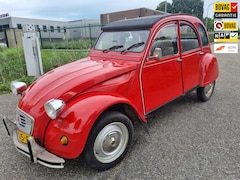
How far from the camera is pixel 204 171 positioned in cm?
238

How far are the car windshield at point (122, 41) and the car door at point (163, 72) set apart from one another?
19 centimetres

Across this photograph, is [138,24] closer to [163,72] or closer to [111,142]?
[163,72]

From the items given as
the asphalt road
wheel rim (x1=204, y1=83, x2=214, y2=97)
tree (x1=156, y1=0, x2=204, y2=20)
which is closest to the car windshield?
the asphalt road

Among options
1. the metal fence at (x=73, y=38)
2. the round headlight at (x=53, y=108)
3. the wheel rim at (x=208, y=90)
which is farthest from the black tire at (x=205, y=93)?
the metal fence at (x=73, y=38)

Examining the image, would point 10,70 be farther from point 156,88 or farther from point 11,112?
point 156,88

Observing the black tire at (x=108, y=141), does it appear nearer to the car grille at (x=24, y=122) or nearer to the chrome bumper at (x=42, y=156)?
the chrome bumper at (x=42, y=156)

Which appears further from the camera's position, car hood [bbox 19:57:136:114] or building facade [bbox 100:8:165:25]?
building facade [bbox 100:8:165:25]

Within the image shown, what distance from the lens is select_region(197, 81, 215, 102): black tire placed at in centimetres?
449

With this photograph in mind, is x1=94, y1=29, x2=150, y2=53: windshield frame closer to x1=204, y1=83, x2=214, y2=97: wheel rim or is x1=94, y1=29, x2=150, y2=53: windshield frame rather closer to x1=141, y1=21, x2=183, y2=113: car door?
x1=141, y1=21, x2=183, y2=113: car door

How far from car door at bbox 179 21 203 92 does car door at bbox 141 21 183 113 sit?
19cm

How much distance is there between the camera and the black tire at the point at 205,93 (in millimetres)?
4494

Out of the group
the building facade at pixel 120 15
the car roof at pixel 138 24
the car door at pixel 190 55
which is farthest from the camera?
the building facade at pixel 120 15

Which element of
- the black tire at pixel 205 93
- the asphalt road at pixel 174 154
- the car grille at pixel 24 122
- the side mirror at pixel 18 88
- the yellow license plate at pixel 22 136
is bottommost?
the asphalt road at pixel 174 154

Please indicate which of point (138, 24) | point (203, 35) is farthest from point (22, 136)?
point (203, 35)
